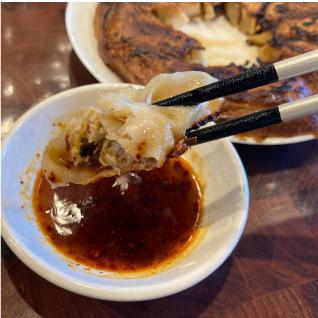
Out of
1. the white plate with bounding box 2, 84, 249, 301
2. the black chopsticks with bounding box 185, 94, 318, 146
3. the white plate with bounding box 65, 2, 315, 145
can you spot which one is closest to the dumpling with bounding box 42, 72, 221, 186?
the black chopsticks with bounding box 185, 94, 318, 146

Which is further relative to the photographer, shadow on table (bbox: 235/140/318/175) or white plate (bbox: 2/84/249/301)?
shadow on table (bbox: 235/140/318/175)

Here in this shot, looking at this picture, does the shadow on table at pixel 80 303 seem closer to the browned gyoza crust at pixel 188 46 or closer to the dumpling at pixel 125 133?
the dumpling at pixel 125 133

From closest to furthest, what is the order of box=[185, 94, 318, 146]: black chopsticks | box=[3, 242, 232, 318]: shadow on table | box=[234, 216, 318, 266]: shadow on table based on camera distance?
box=[185, 94, 318, 146]: black chopsticks < box=[3, 242, 232, 318]: shadow on table < box=[234, 216, 318, 266]: shadow on table

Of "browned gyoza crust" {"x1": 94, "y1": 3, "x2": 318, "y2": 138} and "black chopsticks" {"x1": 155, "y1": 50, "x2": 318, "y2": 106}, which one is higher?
"black chopsticks" {"x1": 155, "y1": 50, "x2": 318, "y2": 106}

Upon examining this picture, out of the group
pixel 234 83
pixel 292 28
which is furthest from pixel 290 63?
pixel 292 28

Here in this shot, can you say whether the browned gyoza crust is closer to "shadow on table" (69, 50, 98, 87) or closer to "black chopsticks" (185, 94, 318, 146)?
"shadow on table" (69, 50, 98, 87)

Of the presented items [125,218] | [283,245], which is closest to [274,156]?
[283,245]

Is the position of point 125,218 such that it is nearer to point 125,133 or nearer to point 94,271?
point 94,271

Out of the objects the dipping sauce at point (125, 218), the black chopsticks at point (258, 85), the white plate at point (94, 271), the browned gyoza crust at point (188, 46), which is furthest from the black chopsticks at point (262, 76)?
the browned gyoza crust at point (188, 46)

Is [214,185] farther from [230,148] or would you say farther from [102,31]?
[102,31]
